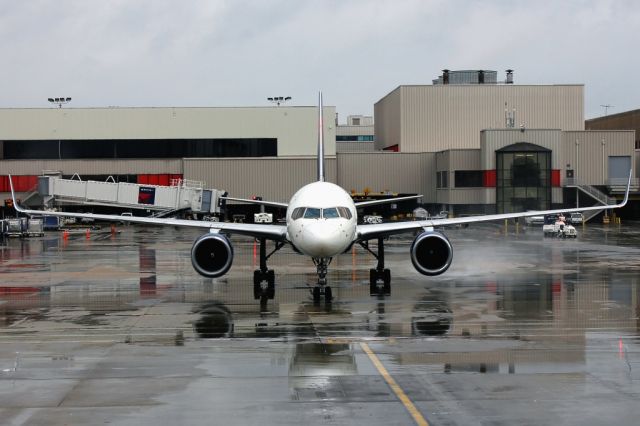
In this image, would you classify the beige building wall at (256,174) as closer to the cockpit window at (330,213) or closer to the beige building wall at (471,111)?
the beige building wall at (471,111)

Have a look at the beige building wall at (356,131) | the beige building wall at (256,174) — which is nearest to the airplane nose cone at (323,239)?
the beige building wall at (256,174)

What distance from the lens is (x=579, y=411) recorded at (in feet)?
47.1

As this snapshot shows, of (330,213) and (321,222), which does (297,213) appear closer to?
(330,213)

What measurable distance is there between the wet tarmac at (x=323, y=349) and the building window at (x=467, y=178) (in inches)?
2073

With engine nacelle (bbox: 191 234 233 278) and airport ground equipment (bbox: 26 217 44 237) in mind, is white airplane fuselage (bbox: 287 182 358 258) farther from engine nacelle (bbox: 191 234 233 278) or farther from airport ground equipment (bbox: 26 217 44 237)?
airport ground equipment (bbox: 26 217 44 237)

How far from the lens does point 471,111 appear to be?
343 ft

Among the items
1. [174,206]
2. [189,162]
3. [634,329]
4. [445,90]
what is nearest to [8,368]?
[634,329]

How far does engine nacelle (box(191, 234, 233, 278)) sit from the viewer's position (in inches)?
1197

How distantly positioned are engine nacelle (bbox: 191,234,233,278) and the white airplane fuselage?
7.23ft

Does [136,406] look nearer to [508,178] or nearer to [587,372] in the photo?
[587,372]

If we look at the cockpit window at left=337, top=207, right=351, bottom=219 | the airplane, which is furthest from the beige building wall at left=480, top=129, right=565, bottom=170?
the cockpit window at left=337, top=207, right=351, bottom=219

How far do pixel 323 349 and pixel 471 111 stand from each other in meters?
87.6

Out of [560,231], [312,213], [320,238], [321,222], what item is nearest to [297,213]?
[312,213]

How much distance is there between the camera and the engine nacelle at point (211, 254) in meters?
30.4
